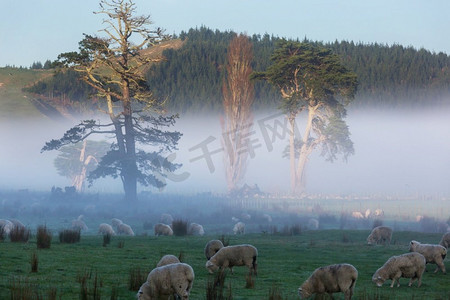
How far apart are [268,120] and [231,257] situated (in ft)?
259

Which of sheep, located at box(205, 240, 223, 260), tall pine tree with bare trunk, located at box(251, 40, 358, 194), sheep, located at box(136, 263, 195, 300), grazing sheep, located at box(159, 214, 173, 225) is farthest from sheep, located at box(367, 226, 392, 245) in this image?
tall pine tree with bare trunk, located at box(251, 40, 358, 194)

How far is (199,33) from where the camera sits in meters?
154

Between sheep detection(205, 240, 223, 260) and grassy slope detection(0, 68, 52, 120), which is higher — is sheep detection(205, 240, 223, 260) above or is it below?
below

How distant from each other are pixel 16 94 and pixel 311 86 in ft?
203

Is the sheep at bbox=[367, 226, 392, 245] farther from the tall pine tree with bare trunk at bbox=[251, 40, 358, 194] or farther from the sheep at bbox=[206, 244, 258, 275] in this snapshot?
the tall pine tree with bare trunk at bbox=[251, 40, 358, 194]

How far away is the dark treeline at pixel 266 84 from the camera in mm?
103812

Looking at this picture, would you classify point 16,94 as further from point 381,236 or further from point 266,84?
point 381,236

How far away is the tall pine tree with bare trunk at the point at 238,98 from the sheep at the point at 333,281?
5405cm

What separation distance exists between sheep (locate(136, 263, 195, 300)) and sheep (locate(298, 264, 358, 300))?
254 centimetres

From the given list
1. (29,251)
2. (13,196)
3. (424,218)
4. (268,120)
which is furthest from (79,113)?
(29,251)

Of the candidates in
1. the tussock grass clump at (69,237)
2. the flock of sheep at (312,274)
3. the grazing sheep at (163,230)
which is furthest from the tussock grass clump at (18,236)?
the grazing sheep at (163,230)

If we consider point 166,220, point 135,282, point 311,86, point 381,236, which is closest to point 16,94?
point 311,86

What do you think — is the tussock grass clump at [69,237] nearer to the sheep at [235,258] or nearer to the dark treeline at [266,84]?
the sheep at [235,258]

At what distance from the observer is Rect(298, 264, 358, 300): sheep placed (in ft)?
46.5
